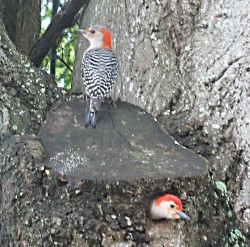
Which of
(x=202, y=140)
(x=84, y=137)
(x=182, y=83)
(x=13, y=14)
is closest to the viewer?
(x=84, y=137)

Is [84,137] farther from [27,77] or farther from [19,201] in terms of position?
[27,77]

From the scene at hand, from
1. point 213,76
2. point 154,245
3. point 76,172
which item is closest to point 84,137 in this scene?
point 76,172

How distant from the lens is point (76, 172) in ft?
9.85

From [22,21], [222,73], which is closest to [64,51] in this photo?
[22,21]

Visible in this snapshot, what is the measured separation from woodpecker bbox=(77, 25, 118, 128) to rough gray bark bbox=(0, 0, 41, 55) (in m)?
0.60

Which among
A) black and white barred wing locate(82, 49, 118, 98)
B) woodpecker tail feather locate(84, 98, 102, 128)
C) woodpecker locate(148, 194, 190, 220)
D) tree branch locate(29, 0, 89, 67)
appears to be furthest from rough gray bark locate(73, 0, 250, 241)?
tree branch locate(29, 0, 89, 67)

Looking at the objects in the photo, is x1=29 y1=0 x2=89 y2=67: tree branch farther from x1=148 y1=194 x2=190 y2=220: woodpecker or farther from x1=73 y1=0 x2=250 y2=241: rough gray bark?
x1=148 y1=194 x2=190 y2=220: woodpecker

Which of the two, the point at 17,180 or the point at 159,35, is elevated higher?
the point at 159,35

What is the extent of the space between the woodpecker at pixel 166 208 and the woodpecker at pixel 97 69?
2.29ft

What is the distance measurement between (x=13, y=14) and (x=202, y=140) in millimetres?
2234

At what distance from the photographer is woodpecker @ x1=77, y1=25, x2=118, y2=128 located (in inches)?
146

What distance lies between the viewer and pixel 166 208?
9.48ft

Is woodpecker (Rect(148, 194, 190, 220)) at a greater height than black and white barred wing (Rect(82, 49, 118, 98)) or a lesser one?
lesser

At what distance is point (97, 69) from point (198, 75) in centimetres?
72
